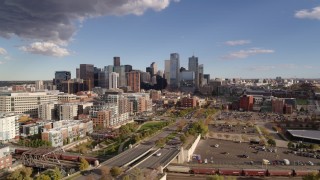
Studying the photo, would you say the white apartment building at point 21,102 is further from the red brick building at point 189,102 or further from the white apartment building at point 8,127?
the red brick building at point 189,102

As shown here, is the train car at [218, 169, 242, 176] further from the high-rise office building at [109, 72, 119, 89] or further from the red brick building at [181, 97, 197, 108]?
the high-rise office building at [109, 72, 119, 89]

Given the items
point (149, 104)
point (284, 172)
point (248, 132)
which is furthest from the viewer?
point (149, 104)

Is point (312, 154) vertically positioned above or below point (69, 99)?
below

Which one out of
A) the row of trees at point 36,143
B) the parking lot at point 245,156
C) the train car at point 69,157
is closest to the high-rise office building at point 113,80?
the row of trees at point 36,143

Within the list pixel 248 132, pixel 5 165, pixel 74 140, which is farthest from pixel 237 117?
pixel 5 165

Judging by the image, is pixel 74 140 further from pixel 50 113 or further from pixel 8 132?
pixel 50 113

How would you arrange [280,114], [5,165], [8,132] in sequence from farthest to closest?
[280,114], [8,132], [5,165]
